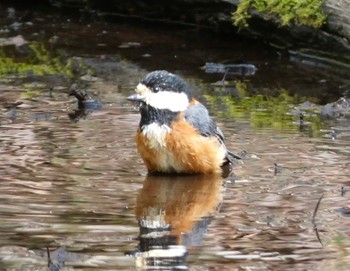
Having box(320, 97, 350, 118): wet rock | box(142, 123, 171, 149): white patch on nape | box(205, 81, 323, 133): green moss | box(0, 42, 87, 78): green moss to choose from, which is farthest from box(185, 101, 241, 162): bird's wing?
box(0, 42, 87, 78): green moss

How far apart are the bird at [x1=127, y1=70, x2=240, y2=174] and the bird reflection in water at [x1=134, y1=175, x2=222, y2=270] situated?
0.09m

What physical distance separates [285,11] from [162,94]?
3858 millimetres

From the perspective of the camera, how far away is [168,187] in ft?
21.0

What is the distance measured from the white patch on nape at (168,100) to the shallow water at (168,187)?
0.41 metres

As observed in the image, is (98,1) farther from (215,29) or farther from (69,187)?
(69,187)

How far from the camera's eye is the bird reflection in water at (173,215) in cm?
475

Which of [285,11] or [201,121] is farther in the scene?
[285,11]

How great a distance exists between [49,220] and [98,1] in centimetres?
738

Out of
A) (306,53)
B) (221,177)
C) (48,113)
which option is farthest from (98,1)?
(221,177)

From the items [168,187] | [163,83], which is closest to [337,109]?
[163,83]

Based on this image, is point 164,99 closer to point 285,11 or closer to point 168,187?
point 168,187

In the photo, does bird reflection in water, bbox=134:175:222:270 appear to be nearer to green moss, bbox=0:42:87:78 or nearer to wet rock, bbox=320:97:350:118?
wet rock, bbox=320:97:350:118

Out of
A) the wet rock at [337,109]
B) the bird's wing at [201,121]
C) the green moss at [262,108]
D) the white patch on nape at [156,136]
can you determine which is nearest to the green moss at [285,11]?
the green moss at [262,108]

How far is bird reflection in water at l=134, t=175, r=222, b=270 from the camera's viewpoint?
187 inches
